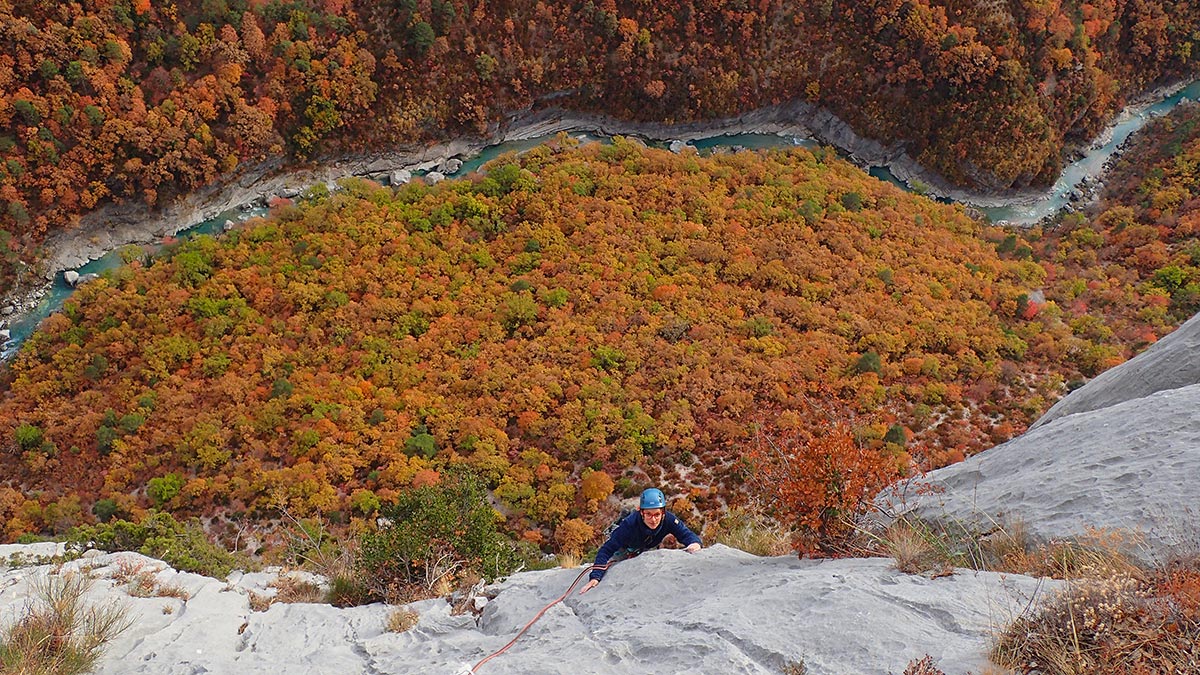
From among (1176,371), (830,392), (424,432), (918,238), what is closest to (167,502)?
(424,432)

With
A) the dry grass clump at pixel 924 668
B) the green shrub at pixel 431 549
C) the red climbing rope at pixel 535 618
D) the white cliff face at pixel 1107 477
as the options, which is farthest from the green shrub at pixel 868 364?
the dry grass clump at pixel 924 668

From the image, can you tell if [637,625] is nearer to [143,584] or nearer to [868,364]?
[143,584]

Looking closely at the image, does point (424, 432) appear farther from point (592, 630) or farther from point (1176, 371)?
point (1176, 371)

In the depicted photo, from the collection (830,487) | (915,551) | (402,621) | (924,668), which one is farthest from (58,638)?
(915,551)

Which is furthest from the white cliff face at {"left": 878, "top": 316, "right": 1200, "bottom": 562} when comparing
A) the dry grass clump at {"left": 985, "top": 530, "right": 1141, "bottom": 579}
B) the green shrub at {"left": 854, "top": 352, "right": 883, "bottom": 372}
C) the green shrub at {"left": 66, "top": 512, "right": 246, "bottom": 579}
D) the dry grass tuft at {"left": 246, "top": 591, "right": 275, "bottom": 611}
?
the green shrub at {"left": 854, "top": 352, "right": 883, "bottom": 372}

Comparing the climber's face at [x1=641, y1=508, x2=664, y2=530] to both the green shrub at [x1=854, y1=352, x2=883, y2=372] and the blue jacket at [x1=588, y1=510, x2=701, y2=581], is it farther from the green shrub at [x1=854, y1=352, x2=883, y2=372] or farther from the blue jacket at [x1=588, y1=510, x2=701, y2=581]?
the green shrub at [x1=854, y1=352, x2=883, y2=372]

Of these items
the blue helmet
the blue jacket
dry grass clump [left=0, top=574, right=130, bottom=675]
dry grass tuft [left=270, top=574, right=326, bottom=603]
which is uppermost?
dry grass clump [left=0, top=574, right=130, bottom=675]
